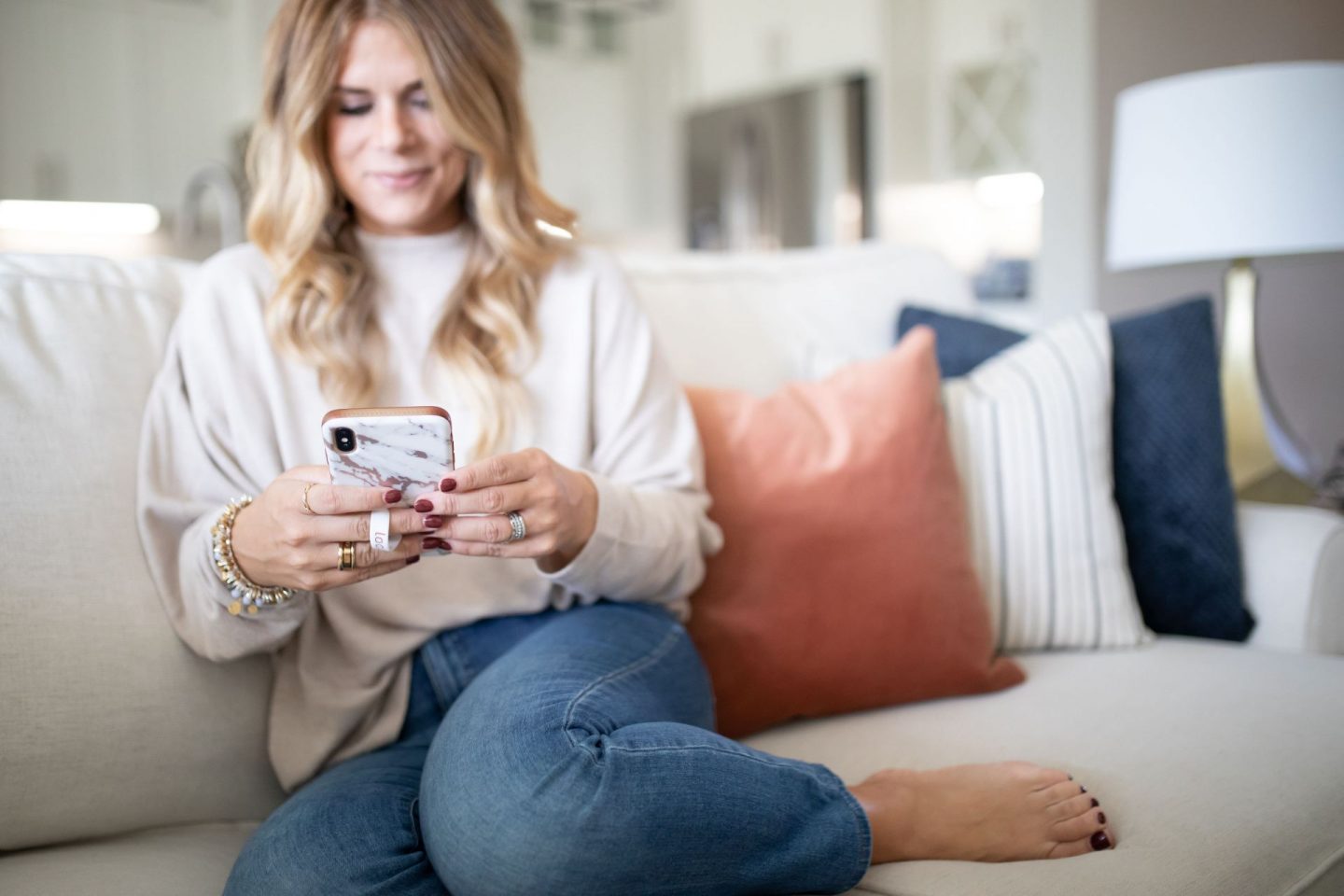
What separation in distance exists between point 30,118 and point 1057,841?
14.2 feet

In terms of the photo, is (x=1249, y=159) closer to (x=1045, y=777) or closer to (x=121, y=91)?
(x=1045, y=777)

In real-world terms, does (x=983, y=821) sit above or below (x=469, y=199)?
below

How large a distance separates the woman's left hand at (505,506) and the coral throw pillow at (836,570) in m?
0.29

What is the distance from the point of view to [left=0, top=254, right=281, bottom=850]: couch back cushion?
3.06ft

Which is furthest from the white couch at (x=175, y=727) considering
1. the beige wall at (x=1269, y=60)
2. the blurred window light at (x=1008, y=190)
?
the blurred window light at (x=1008, y=190)

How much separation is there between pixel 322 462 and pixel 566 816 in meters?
0.54

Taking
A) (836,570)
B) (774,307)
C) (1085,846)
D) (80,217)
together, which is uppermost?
(80,217)

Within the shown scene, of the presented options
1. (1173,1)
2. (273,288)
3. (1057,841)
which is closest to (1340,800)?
(1057,841)

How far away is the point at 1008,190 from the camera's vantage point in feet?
15.1

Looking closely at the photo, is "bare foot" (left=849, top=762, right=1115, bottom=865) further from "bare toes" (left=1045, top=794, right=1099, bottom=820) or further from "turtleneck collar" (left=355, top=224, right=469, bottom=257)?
"turtleneck collar" (left=355, top=224, right=469, bottom=257)

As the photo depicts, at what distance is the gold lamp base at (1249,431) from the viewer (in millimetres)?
1857

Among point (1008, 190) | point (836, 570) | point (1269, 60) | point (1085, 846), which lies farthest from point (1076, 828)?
point (1008, 190)

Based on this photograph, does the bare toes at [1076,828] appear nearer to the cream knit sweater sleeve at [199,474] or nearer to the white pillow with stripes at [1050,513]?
the white pillow with stripes at [1050,513]

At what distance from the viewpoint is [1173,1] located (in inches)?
103
